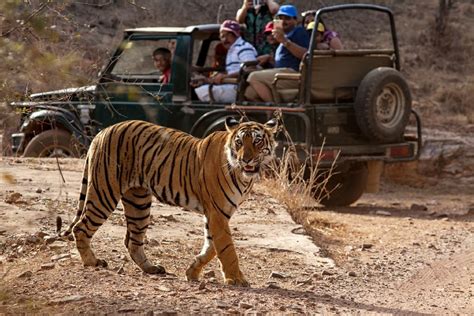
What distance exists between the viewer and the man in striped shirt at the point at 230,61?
12.9 m

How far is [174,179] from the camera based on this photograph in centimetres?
746

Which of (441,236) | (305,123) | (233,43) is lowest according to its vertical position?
(441,236)

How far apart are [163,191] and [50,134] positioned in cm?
668

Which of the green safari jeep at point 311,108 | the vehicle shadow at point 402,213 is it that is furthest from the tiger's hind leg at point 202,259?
the vehicle shadow at point 402,213

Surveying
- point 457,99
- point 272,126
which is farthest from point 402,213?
point 457,99

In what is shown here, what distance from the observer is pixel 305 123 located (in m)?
12.1

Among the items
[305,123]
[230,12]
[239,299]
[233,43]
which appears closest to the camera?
[239,299]

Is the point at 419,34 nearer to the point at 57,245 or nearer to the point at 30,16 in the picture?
the point at 57,245

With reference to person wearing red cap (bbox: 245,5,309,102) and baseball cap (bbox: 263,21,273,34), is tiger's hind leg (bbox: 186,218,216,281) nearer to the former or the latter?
person wearing red cap (bbox: 245,5,309,102)

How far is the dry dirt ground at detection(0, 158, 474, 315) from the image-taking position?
6.54m

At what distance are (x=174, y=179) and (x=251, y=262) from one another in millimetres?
1354

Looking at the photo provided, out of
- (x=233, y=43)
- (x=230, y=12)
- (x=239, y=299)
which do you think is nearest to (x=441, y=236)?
(x=233, y=43)

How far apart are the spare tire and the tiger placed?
4772mm

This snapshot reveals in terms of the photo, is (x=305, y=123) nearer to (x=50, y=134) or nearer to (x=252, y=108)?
(x=252, y=108)
